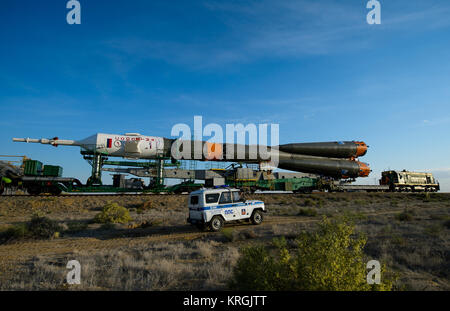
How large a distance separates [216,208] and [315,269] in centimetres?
878

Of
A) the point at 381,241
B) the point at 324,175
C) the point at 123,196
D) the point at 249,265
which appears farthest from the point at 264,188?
the point at 249,265

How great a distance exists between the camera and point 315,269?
4.15 m

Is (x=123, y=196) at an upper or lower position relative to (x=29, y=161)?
lower

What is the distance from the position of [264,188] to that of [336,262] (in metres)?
32.1

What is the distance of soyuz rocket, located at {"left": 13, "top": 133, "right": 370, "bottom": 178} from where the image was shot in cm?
2864

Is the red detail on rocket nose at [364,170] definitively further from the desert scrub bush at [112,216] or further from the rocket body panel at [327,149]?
the desert scrub bush at [112,216]

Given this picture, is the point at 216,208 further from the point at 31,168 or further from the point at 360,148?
the point at 360,148

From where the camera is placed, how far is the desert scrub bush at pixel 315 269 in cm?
390

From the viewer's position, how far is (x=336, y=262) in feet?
13.5

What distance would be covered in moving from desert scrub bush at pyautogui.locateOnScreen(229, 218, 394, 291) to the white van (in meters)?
7.33

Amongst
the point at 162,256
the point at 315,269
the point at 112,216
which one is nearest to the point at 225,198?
the point at 162,256

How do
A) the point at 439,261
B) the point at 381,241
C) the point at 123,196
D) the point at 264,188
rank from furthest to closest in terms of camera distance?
the point at 264,188
the point at 123,196
the point at 381,241
the point at 439,261
